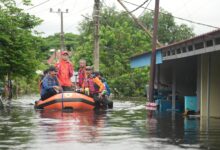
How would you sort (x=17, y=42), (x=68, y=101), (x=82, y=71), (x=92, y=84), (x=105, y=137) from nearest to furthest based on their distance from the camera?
(x=105, y=137) → (x=68, y=101) → (x=92, y=84) → (x=82, y=71) → (x=17, y=42)

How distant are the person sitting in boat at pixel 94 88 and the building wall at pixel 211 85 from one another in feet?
20.9

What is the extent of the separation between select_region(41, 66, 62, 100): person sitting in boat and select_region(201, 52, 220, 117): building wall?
279 inches

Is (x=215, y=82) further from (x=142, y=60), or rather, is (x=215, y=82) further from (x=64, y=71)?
(x=142, y=60)

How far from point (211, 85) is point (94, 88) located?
24.2 ft

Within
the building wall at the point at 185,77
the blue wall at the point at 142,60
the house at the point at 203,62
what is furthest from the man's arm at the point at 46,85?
the building wall at the point at 185,77

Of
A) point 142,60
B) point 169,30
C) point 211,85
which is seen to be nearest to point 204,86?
point 211,85

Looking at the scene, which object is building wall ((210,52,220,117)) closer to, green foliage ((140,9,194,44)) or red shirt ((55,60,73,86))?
red shirt ((55,60,73,86))

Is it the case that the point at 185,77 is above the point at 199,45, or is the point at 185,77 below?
below

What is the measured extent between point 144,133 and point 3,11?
21.7 m

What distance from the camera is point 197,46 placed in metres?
21.6

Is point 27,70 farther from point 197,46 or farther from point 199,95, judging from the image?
point 197,46

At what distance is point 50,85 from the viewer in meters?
27.7

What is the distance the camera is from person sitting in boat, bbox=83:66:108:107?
28.4 metres

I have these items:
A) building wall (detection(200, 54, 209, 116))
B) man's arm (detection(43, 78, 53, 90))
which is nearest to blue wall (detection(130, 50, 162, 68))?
man's arm (detection(43, 78, 53, 90))
